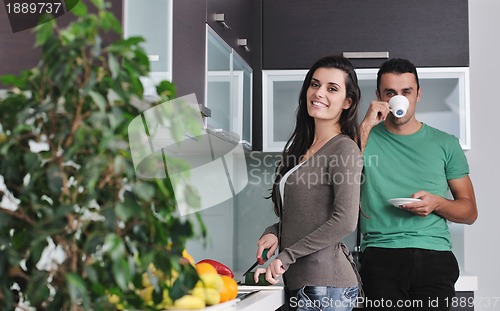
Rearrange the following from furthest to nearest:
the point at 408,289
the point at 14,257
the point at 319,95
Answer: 1. the point at 408,289
2. the point at 319,95
3. the point at 14,257

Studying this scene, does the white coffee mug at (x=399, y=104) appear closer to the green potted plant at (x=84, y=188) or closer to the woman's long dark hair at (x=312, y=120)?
the woman's long dark hair at (x=312, y=120)

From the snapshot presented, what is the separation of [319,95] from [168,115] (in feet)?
3.91

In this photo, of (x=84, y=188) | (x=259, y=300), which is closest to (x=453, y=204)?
(x=259, y=300)

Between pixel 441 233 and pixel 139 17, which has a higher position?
pixel 139 17

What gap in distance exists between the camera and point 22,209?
3.35 feet

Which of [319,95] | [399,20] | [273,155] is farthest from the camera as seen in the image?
[273,155]

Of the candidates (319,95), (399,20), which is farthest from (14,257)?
(399,20)

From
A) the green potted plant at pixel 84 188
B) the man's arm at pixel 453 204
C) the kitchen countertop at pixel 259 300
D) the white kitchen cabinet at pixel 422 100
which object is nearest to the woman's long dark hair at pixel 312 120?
the kitchen countertop at pixel 259 300

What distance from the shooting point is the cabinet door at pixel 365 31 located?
10.7ft

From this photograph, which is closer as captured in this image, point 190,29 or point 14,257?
point 14,257

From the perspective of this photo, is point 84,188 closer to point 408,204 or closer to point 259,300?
point 259,300

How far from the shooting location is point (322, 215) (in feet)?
6.92

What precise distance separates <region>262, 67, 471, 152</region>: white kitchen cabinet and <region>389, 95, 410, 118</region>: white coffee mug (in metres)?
0.66

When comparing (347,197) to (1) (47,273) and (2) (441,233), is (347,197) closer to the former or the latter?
(2) (441,233)
